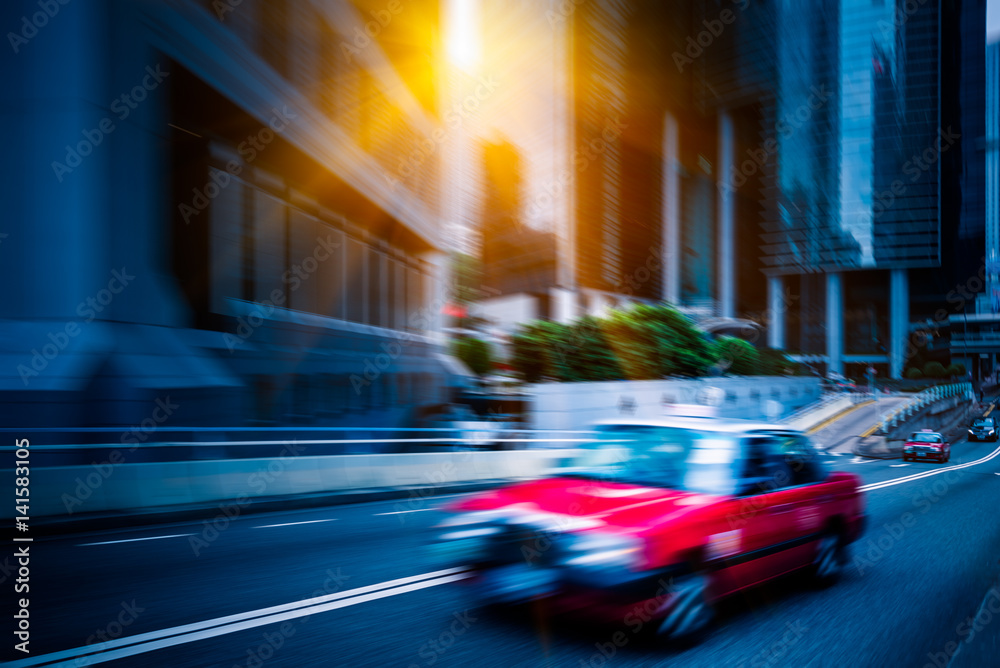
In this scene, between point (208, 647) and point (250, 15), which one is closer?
point (208, 647)

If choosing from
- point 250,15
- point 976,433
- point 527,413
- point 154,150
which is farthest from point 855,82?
point 154,150

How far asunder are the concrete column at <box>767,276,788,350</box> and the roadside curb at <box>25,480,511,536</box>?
7549cm

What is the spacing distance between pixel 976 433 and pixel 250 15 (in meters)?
47.8

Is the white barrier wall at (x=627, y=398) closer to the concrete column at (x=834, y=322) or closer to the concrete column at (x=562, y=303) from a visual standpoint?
the concrete column at (x=562, y=303)

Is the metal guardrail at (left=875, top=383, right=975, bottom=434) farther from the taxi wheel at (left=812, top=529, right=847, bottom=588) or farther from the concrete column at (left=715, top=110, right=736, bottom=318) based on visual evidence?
the taxi wheel at (left=812, top=529, right=847, bottom=588)

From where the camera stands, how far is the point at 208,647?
13.1 ft

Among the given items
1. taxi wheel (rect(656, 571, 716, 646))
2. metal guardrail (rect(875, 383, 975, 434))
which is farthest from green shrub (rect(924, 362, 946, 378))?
taxi wheel (rect(656, 571, 716, 646))

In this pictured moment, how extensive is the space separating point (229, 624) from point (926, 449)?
2889 cm

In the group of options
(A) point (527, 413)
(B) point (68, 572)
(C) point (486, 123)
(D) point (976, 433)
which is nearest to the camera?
(B) point (68, 572)

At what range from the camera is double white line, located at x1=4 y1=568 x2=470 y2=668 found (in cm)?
Result: 379

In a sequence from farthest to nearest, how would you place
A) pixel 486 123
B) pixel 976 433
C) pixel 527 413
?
pixel 486 123, pixel 976 433, pixel 527 413

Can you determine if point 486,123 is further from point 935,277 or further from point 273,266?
point 935,277

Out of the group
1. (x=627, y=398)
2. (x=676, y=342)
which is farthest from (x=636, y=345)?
(x=627, y=398)

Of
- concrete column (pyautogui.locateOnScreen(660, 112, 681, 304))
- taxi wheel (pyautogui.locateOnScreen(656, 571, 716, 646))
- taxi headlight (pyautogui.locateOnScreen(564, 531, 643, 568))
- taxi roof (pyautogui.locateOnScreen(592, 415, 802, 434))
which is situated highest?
concrete column (pyautogui.locateOnScreen(660, 112, 681, 304))
